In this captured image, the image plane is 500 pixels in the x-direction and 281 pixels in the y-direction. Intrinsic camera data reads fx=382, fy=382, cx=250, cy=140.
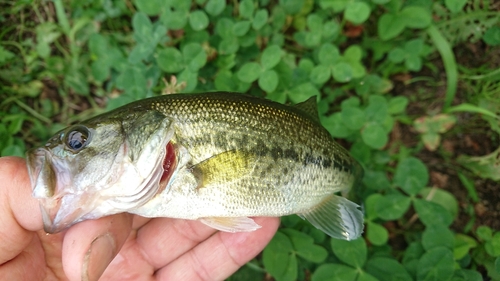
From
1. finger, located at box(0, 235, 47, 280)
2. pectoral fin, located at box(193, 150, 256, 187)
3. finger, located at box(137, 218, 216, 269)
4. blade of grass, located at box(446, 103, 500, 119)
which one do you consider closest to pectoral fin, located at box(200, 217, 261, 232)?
pectoral fin, located at box(193, 150, 256, 187)

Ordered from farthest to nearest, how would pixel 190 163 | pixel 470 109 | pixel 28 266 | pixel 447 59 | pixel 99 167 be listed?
pixel 447 59, pixel 470 109, pixel 28 266, pixel 190 163, pixel 99 167

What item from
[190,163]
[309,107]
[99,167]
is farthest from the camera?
[309,107]

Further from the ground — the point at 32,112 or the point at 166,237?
the point at 32,112

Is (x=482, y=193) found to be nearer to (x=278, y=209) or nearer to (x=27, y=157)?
(x=278, y=209)

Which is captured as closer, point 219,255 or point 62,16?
point 219,255

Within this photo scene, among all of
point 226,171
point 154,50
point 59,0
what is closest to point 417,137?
point 226,171

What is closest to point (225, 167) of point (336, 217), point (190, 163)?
point (190, 163)

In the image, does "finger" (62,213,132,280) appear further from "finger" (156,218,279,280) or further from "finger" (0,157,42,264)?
"finger" (156,218,279,280)

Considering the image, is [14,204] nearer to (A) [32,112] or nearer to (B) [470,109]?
(A) [32,112]
